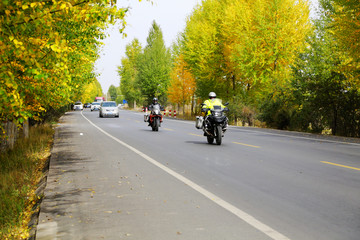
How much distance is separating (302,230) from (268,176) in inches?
142

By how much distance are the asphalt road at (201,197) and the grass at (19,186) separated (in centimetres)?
34

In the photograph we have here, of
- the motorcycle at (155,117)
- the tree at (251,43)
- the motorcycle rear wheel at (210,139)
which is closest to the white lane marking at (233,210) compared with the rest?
the motorcycle rear wheel at (210,139)

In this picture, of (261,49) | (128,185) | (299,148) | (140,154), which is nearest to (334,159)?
(299,148)

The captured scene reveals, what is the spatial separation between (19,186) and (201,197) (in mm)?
4072

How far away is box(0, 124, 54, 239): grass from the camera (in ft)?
18.3

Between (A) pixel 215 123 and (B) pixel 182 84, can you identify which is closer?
(A) pixel 215 123

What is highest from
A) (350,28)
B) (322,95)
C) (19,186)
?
(350,28)

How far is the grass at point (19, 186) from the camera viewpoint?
220 inches

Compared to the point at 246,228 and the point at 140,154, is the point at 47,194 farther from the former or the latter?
the point at 140,154

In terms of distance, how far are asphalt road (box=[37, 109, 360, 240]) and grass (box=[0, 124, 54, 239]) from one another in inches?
13.4

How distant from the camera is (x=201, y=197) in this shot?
6652 millimetres

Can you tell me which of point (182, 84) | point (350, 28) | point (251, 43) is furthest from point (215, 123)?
point (182, 84)

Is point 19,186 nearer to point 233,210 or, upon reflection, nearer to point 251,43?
point 233,210

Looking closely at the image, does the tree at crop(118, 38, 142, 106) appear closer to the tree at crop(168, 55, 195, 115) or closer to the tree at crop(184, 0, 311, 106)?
the tree at crop(168, 55, 195, 115)
